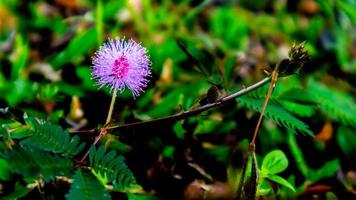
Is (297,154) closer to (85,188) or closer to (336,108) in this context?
(336,108)

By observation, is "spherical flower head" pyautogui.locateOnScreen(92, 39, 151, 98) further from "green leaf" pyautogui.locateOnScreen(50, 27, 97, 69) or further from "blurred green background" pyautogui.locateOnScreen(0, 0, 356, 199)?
"green leaf" pyautogui.locateOnScreen(50, 27, 97, 69)

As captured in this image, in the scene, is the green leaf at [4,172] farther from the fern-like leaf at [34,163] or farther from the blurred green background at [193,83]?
the fern-like leaf at [34,163]

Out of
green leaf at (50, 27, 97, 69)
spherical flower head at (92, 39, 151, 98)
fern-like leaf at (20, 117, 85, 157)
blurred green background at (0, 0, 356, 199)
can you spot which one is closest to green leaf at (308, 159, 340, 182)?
blurred green background at (0, 0, 356, 199)

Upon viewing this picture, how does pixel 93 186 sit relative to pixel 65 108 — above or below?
below

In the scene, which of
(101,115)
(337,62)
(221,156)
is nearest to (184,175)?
(221,156)

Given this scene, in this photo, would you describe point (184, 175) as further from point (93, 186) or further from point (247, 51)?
point (247, 51)

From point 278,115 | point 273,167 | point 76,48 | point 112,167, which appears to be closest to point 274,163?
point 273,167

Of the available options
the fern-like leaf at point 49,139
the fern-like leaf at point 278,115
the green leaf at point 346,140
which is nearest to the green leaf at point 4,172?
the fern-like leaf at point 49,139
